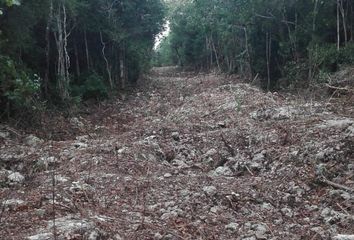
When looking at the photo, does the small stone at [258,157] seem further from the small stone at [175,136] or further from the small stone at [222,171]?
the small stone at [175,136]

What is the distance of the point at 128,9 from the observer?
23.0 m

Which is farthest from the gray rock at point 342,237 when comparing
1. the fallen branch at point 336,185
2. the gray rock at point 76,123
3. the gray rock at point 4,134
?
the gray rock at point 76,123

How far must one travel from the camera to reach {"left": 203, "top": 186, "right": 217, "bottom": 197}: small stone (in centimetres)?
572

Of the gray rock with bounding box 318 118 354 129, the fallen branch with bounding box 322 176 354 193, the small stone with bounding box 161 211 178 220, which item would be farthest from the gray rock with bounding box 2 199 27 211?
the gray rock with bounding box 318 118 354 129

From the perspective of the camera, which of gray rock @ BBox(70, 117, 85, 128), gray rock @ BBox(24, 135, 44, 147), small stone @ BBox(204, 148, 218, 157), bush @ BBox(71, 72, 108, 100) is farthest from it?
bush @ BBox(71, 72, 108, 100)

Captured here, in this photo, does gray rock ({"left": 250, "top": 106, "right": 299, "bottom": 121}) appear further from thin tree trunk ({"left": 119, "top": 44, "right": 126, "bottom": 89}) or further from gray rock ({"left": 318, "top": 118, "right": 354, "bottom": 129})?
thin tree trunk ({"left": 119, "top": 44, "right": 126, "bottom": 89})

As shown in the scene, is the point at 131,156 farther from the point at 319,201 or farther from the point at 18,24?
the point at 18,24

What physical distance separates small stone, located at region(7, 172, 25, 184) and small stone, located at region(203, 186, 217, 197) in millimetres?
2652

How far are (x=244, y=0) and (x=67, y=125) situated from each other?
1320 centimetres

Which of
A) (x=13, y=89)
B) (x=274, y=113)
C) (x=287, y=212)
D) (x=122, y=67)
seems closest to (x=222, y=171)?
(x=287, y=212)

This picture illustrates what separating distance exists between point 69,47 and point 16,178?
1606 centimetres

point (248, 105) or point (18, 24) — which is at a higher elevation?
point (18, 24)

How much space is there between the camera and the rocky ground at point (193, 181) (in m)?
4.74

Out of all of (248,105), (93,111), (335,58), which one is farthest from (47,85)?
(335,58)
